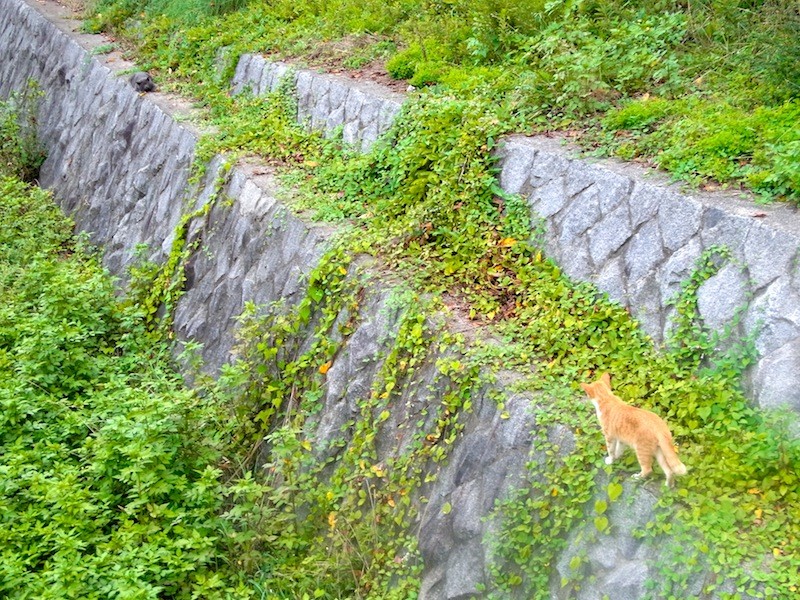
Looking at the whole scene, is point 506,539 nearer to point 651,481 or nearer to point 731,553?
point 651,481

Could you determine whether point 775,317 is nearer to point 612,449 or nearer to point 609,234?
point 612,449

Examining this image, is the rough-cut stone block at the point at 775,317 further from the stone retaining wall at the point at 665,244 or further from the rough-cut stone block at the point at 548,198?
the rough-cut stone block at the point at 548,198

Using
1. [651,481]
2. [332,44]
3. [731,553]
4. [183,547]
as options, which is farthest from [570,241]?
[332,44]

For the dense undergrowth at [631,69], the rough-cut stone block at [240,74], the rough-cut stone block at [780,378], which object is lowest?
the rough-cut stone block at [240,74]

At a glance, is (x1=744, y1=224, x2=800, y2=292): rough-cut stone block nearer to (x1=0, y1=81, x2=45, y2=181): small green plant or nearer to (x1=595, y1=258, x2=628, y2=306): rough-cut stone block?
(x1=595, y1=258, x2=628, y2=306): rough-cut stone block

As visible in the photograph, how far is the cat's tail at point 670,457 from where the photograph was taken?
4121 millimetres

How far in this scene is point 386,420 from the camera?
19.4ft

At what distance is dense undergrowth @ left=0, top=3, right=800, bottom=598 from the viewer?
426 cm

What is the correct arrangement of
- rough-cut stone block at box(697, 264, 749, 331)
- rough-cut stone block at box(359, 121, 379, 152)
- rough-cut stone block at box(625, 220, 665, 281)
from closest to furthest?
rough-cut stone block at box(697, 264, 749, 331)
rough-cut stone block at box(625, 220, 665, 281)
rough-cut stone block at box(359, 121, 379, 152)

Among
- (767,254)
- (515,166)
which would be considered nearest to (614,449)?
(767,254)

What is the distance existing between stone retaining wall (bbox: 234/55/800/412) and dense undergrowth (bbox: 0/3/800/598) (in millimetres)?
129

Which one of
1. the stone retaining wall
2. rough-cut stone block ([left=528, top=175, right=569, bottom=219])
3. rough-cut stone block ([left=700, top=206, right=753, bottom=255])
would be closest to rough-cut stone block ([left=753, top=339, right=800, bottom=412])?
the stone retaining wall

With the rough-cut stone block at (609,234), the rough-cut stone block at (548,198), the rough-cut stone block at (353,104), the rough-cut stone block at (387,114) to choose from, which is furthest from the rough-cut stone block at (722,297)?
the rough-cut stone block at (353,104)

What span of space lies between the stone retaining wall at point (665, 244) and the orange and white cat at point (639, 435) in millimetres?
688
